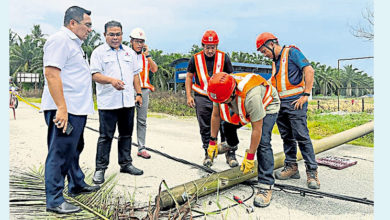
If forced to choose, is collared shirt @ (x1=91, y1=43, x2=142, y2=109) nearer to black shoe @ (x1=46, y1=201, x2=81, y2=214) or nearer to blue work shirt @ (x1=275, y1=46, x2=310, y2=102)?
black shoe @ (x1=46, y1=201, x2=81, y2=214)

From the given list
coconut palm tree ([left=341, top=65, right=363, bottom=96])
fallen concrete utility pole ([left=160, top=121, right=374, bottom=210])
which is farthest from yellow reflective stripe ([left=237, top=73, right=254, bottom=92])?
coconut palm tree ([left=341, top=65, right=363, bottom=96])

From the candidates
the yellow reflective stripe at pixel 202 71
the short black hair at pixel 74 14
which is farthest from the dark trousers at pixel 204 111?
the short black hair at pixel 74 14

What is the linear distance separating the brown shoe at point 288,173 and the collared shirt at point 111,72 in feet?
6.84

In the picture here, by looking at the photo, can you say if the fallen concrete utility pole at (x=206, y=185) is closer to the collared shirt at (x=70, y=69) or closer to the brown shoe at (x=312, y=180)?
the brown shoe at (x=312, y=180)

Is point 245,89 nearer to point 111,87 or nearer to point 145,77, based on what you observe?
point 111,87

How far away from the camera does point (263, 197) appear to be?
9.96ft

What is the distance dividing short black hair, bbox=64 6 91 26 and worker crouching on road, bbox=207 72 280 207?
4.41 feet

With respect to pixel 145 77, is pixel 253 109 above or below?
below

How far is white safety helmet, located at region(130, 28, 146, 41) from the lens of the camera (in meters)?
4.57

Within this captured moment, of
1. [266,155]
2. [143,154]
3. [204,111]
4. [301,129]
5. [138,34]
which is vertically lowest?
[143,154]

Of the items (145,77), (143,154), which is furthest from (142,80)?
(143,154)

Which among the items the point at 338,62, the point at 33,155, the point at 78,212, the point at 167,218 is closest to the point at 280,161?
the point at 167,218

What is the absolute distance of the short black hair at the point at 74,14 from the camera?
2758mm

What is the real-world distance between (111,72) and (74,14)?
964 millimetres
